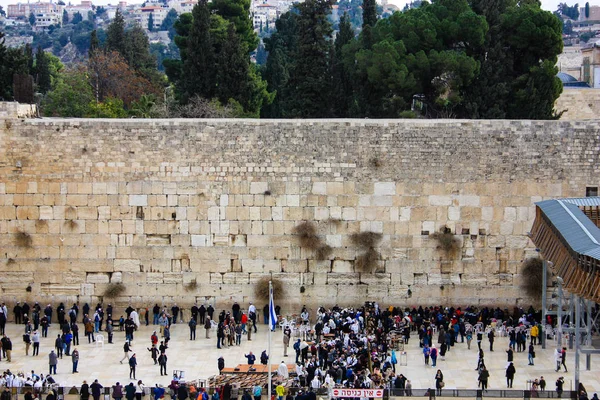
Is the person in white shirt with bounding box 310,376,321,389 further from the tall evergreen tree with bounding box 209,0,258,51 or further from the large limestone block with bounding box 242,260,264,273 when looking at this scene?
the tall evergreen tree with bounding box 209,0,258,51

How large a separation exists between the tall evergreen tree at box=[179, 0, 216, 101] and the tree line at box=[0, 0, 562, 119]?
1.3 inches

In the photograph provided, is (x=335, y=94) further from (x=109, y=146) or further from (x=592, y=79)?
(x=592, y=79)

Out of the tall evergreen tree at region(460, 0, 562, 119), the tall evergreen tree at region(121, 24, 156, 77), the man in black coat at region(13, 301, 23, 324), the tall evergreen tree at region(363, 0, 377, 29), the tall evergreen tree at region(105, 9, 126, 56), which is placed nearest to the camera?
the man in black coat at region(13, 301, 23, 324)

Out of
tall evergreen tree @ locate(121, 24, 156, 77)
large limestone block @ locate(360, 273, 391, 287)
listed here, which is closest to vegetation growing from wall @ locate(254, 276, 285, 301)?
A: large limestone block @ locate(360, 273, 391, 287)

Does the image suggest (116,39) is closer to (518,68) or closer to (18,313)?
(518,68)

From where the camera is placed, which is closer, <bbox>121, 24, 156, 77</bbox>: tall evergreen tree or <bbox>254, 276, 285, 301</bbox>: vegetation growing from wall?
<bbox>254, 276, 285, 301</bbox>: vegetation growing from wall

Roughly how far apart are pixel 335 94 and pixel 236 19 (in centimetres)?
818

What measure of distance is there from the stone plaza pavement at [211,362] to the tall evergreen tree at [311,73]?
15.4 metres

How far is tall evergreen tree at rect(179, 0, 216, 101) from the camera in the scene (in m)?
38.9

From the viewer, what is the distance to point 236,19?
153ft

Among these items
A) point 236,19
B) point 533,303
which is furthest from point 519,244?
point 236,19

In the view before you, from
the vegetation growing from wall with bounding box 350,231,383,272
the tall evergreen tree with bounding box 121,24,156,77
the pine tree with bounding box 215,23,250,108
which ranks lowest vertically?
the vegetation growing from wall with bounding box 350,231,383,272

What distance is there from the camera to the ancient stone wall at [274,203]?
89.6 feet

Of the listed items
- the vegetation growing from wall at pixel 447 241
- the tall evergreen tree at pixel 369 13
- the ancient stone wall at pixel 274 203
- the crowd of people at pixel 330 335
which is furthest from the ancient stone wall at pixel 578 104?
the crowd of people at pixel 330 335
